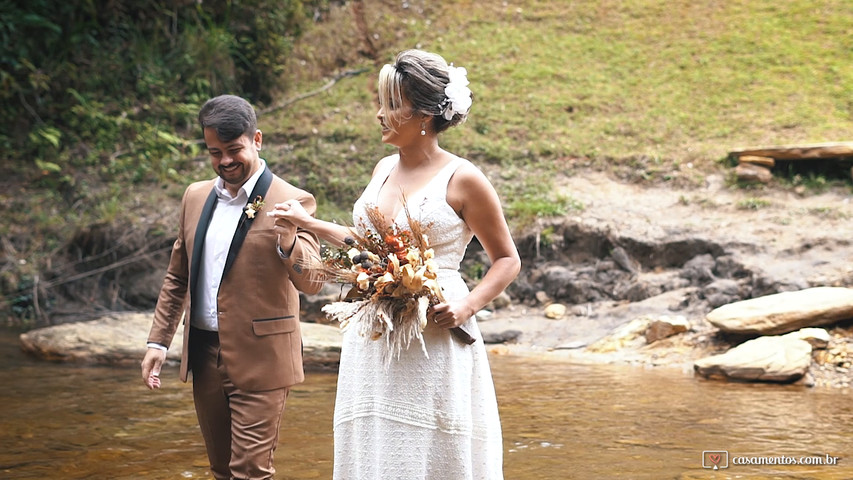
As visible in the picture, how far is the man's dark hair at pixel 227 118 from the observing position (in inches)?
143

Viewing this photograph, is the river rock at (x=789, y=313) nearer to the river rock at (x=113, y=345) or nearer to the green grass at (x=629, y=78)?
the river rock at (x=113, y=345)

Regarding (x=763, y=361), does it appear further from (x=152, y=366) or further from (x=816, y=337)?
(x=152, y=366)

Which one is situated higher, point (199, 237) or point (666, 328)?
point (199, 237)

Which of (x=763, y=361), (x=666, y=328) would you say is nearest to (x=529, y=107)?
(x=666, y=328)

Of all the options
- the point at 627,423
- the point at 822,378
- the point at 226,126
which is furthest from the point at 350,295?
the point at 822,378

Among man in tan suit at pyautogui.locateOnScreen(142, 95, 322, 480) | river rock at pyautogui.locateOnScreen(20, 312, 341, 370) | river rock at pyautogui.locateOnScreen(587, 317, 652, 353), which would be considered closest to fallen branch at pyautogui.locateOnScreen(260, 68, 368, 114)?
river rock at pyautogui.locateOnScreen(20, 312, 341, 370)

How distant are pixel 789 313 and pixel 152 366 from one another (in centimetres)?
678

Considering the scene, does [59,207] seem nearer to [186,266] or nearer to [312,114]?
[312,114]

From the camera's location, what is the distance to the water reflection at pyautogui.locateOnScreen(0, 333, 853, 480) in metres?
5.48

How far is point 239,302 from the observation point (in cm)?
366

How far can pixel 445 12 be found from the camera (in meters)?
19.1

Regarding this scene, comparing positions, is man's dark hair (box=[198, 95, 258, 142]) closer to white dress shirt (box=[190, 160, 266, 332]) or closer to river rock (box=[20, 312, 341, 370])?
white dress shirt (box=[190, 160, 266, 332])

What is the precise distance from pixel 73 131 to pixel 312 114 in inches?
158

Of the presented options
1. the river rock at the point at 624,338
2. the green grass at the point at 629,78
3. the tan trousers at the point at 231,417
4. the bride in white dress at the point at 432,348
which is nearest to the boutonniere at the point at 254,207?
the bride in white dress at the point at 432,348
